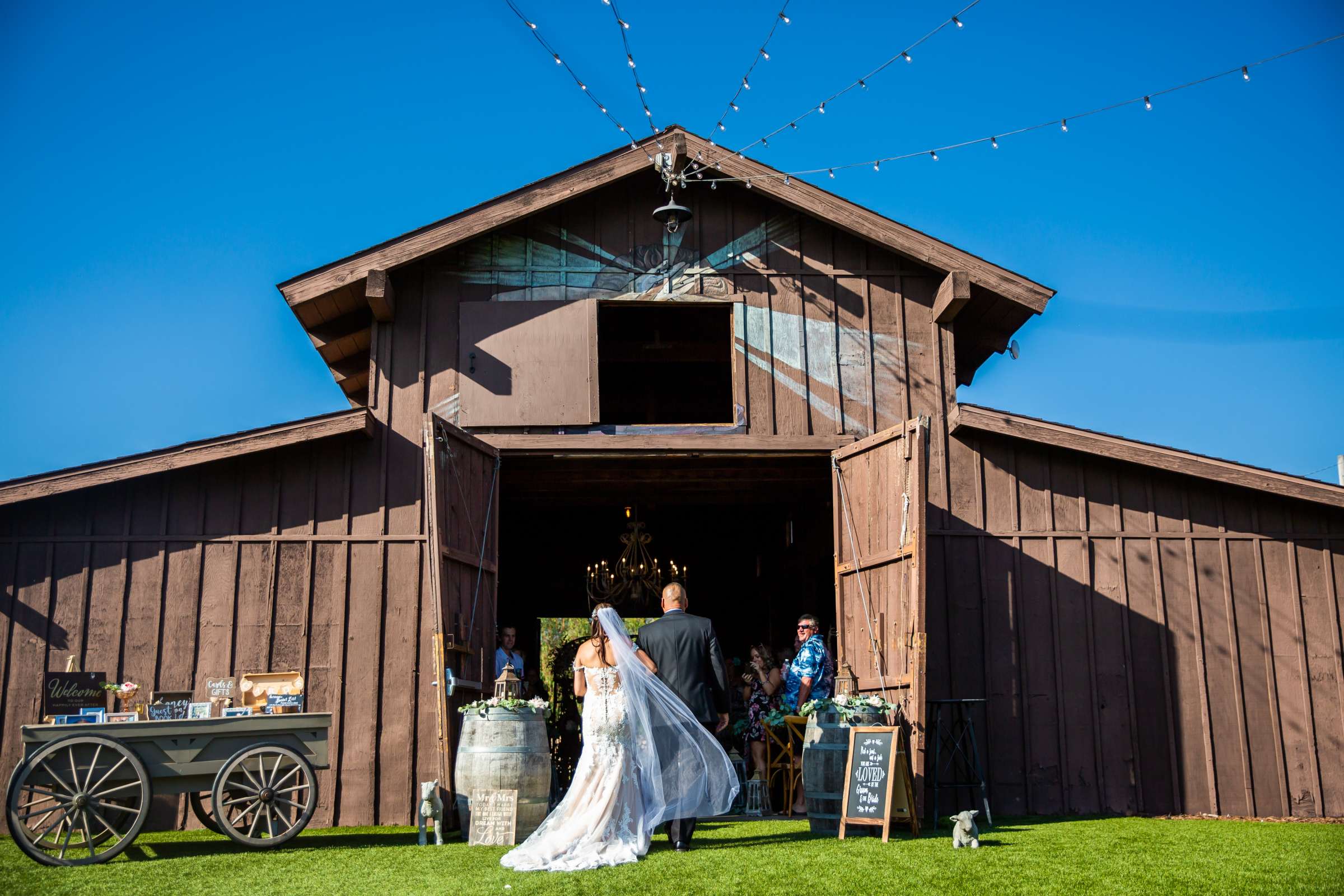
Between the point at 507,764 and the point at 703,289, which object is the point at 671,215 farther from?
the point at 507,764

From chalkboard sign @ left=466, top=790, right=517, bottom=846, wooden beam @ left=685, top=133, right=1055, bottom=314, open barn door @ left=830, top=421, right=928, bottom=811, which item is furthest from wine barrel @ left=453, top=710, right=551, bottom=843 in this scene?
wooden beam @ left=685, top=133, right=1055, bottom=314

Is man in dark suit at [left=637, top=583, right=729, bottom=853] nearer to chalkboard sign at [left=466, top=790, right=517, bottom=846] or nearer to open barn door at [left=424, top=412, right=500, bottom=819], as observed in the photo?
chalkboard sign at [left=466, top=790, right=517, bottom=846]

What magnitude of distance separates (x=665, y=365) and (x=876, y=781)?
31.6 feet

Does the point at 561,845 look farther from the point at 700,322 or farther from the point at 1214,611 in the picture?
the point at 700,322

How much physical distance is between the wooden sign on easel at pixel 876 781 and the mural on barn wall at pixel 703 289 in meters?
3.80

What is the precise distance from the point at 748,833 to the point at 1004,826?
238 centimetres

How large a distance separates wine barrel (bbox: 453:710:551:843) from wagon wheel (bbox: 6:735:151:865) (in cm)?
217

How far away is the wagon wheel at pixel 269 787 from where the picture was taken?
8086 mm

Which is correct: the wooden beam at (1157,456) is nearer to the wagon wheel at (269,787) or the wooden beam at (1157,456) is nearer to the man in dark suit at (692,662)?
the man in dark suit at (692,662)

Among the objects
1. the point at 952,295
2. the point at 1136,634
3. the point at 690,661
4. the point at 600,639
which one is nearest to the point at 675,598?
the point at 690,661

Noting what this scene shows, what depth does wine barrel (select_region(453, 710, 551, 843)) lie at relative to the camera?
849 centimetres

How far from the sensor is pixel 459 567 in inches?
408

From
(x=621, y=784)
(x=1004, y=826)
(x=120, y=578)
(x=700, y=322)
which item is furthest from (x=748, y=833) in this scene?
(x=700, y=322)

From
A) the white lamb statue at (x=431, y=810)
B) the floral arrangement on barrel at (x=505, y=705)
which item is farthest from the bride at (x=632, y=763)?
the white lamb statue at (x=431, y=810)
